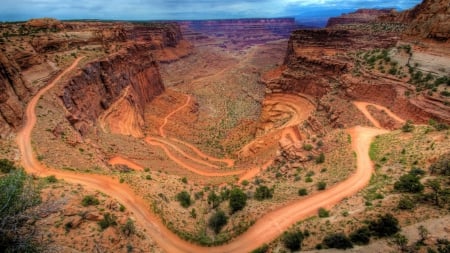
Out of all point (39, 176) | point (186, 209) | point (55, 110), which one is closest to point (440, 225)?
point (186, 209)

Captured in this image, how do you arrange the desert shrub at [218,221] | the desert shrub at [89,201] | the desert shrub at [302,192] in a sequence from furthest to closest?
the desert shrub at [302,192], the desert shrub at [218,221], the desert shrub at [89,201]

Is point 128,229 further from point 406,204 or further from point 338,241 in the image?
point 406,204

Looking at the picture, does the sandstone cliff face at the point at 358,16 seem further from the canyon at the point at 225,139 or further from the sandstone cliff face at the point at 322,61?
the sandstone cliff face at the point at 322,61

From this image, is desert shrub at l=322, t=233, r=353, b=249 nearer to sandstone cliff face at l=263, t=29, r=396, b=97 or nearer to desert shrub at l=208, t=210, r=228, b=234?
desert shrub at l=208, t=210, r=228, b=234

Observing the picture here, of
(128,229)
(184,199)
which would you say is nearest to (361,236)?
(184,199)

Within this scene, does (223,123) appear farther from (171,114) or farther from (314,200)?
(314,200)

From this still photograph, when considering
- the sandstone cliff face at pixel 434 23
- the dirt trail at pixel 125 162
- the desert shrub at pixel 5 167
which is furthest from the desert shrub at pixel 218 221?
the sandstone cliff face at pixel 434 23

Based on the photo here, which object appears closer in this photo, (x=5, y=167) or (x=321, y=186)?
(x=5, y=167)
